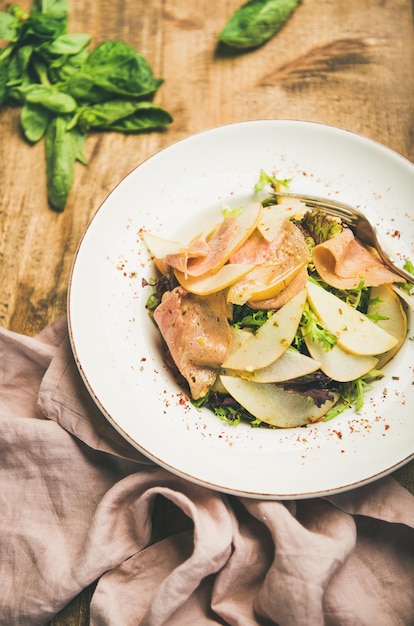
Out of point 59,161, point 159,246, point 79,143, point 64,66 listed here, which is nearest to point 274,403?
point 159,246

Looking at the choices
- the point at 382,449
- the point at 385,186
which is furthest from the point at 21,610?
the point at 385,186

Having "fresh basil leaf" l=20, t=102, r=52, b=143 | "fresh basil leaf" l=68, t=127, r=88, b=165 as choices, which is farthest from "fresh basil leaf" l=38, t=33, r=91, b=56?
"fresh basil leaf" l=68, t=127, r=88, b=165

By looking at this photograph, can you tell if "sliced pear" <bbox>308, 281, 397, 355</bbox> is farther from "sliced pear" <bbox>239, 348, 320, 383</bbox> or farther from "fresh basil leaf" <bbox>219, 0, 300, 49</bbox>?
"fresh basil leaf" <bbox>219, 0, 300, 49</bbox>

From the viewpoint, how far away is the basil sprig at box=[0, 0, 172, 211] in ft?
11.8

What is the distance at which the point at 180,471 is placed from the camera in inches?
99.7

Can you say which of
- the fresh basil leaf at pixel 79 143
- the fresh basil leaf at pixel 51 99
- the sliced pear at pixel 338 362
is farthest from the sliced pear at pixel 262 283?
the fresh basil leaf at pixel 51 99

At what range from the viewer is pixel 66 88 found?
144 inches

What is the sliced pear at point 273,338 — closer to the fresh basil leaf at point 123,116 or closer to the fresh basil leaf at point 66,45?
the fresh basil leaf at point 123,116

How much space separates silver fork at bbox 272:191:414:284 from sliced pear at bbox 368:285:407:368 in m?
0.11

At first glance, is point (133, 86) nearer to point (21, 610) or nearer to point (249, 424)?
point (249, 424)

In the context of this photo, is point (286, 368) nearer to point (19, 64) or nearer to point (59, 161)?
point (59, 161)

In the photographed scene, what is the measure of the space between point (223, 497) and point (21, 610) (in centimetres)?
110

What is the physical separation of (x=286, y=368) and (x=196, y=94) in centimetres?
208

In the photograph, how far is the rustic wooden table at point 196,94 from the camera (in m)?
3.53
